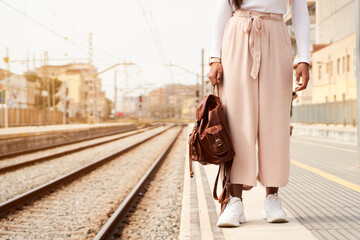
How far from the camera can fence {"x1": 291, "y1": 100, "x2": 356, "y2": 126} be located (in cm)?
2073

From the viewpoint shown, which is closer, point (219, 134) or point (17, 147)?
point (219, 134)

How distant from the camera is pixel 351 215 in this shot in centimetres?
311

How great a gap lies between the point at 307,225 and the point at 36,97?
6822 cm

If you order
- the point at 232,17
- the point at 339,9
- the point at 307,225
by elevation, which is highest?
the point at 339,9

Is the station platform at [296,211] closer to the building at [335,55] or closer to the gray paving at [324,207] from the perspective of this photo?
the gray paving at [324,207]

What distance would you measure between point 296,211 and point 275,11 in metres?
1.63

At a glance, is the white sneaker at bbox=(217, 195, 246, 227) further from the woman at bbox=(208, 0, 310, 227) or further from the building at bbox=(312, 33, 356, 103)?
the building at bbox=(312, 33, 356, 103)

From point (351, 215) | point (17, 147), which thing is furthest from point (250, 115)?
point (17, 147)

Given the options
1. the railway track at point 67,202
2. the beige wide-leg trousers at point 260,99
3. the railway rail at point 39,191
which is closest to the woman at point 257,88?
the beige wide-leg trousers at point 260,99

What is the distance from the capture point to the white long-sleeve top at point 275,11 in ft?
9.16

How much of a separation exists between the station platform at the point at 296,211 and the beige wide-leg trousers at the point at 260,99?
1.10 ft

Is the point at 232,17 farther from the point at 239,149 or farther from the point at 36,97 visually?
the point at 36,97

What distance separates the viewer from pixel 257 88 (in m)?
2.77

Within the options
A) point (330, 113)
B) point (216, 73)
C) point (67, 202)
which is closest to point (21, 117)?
point (330, 113)
